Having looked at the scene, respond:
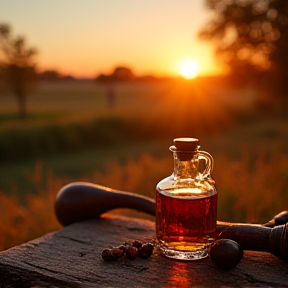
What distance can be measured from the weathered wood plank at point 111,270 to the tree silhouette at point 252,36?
562 cm

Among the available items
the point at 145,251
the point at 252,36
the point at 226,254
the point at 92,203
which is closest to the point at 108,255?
the point at 145,251

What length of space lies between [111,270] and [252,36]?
629 cm

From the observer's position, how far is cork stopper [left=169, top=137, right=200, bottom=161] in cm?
191

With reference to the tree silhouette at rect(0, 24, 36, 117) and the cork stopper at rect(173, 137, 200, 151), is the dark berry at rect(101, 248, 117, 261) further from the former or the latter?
the tree silhouette at rect(0, 24, 36, 117)

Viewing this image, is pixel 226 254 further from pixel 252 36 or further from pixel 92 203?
pixel 252 36

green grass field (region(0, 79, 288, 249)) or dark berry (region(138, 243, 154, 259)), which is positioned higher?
dark berry (region(138, 243, 154, 259))

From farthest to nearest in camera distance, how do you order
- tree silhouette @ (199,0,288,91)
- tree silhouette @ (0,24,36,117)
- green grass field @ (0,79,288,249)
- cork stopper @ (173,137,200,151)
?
tree silhouette @ (0,24,36,117), tree silhouette @ (199,0,288,91), green grass field @ (0,79,288,249), cork stopper @ (173,137,200,151)

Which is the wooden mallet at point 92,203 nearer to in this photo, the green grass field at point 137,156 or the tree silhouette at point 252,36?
the green grass field at point 137,156

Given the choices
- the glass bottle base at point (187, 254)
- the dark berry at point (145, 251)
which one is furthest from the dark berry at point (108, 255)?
the glass bottle base at point (187, 254)

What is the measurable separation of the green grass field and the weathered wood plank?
2.00m

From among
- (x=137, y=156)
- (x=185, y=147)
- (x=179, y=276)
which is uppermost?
(x=185, y=147)

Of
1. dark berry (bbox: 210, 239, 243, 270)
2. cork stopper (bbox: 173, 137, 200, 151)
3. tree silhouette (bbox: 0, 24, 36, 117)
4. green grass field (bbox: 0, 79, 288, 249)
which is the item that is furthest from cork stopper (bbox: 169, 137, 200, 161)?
tree silhouette (bbox: 0, 24, 36, 117)

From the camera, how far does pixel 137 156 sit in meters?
12.8

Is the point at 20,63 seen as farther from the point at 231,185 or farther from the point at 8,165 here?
the point at 231,185
